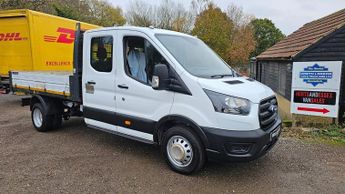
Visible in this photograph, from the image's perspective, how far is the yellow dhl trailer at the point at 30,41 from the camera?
10203mm

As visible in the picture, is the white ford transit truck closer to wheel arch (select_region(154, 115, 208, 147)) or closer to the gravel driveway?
wheel arch (select_region(154, 115, 208, 147))

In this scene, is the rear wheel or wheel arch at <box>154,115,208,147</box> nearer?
wheel arch at <box>154,115,208,147</box>

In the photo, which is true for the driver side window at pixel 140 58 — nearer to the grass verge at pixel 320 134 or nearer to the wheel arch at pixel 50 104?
the wheel arch at pixel 50 104

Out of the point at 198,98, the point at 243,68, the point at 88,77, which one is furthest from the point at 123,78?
the point at 243,68

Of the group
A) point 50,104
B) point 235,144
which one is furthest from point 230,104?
point 50,104

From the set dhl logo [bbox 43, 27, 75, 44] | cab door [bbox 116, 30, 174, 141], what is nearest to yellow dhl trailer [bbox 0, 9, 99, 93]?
dhl logo [bbox 43, 27, 75, 44]

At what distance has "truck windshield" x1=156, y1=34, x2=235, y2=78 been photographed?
4.39 m

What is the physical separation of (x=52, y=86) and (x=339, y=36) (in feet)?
30.1

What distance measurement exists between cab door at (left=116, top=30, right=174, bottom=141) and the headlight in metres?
0.80

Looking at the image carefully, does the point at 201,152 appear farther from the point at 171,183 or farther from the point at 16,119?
the point at 16,119

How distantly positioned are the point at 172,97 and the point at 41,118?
13.3ft

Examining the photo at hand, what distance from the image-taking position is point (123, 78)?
190 inches

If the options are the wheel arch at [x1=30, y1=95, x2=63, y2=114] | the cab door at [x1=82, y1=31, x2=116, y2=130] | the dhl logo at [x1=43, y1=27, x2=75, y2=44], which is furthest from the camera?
the dhl logo at [x1=43, y1=27, x2=75, y2=44]

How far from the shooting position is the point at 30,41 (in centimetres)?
1013
